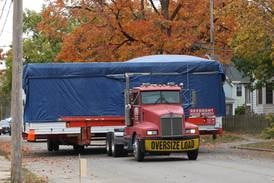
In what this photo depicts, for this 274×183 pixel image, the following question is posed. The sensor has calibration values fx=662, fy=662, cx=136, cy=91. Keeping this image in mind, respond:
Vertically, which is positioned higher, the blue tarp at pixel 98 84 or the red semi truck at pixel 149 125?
the blue tarp at pixel 98 84

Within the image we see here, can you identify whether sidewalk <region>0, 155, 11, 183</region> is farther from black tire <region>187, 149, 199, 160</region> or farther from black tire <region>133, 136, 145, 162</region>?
black tire <region>187, 149, 199, 160</region>

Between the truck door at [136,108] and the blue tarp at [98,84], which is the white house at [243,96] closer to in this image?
the blue tarp at [98,84]

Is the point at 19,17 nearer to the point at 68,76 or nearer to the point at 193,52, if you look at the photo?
the point at 68,76

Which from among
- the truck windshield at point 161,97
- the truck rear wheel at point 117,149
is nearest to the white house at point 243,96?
the truck rear wheel at point 117,149

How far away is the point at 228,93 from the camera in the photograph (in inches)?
2933

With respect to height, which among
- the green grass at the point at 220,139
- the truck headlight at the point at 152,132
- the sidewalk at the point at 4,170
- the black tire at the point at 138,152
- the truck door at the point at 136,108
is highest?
the truck door at the point at 136,108

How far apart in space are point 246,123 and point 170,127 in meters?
23.1

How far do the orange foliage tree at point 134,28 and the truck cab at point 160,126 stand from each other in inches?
594

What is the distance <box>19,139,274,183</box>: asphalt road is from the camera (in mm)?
17047

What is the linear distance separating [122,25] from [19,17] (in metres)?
25.9

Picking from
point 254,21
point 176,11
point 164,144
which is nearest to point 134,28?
point 176,11

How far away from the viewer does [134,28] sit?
40.0 meters

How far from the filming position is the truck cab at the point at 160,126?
22.6 meters

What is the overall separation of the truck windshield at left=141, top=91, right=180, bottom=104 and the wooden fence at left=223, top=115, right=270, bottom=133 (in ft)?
60.2
